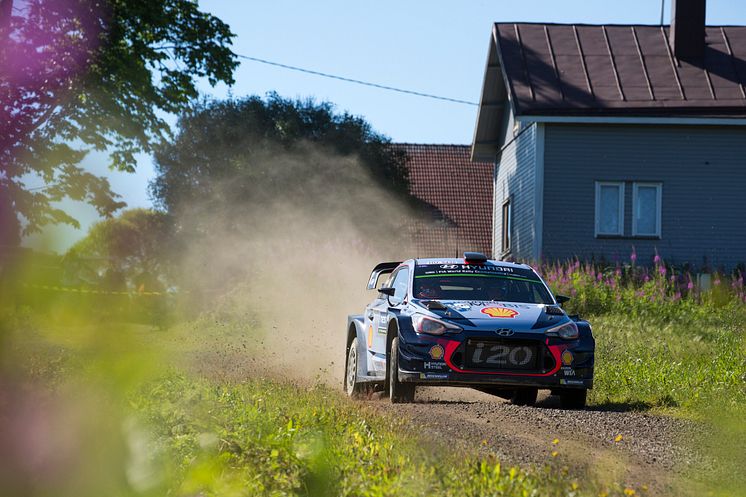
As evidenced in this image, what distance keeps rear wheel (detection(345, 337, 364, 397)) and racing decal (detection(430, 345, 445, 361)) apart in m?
1.94

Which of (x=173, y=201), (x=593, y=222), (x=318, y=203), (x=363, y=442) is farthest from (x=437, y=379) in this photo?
(x=173, y=201)

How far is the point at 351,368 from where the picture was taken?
14.0 meters

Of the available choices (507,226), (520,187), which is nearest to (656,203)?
(520,187)

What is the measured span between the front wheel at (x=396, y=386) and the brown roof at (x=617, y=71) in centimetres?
1870

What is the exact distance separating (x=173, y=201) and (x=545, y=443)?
4428 centimetres

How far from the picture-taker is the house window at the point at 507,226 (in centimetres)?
3612

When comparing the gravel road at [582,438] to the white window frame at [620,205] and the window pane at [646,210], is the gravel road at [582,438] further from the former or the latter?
the window pane at [646,210]

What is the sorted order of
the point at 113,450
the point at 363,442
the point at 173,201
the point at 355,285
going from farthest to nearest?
1. the point at 173,201
2. the point at 355,285
3. the point at 363,442
4. the point at 113,450

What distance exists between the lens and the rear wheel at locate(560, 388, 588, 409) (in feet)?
40.5

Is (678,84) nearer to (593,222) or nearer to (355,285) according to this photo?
(593,222)

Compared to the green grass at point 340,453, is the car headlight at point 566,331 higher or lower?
higher

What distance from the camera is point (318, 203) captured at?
41.9 meters

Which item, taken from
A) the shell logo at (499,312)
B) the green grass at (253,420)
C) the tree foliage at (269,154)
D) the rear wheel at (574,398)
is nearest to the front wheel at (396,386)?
the green grass at (253,420)

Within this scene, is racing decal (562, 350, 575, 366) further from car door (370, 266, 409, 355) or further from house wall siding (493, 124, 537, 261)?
house wall siding (493, 124, 537, 261)
